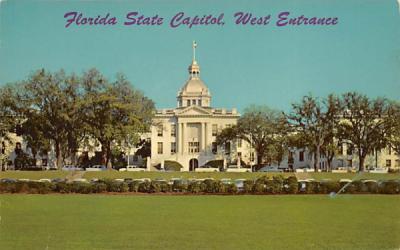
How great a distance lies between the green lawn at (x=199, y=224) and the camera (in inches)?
461

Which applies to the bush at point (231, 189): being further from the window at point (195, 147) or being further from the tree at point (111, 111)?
the window at point (195, 147)

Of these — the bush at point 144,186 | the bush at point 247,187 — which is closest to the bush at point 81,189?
the bush at point 144,186

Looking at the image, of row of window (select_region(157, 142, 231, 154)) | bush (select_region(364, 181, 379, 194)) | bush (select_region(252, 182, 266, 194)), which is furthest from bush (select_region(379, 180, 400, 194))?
row of window (select_region(157, 142, 231, 154))

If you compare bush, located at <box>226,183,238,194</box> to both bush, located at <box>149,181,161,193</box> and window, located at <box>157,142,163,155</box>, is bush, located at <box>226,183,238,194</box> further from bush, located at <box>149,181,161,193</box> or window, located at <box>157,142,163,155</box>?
window, located at <box>157,142,163,155</box>

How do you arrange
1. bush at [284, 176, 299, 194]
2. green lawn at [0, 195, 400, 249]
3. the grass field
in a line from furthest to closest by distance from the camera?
the grass field → bush at [284, 176, 299, 194] → green lawn at [0, 195, 400, 249]

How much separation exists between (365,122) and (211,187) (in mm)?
23462

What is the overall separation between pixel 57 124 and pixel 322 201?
26.9 m

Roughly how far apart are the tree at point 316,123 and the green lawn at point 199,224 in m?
24.5

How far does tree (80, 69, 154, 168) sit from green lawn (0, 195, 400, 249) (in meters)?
23.9

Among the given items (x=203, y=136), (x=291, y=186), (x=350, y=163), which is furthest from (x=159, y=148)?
(x=291, y=186)

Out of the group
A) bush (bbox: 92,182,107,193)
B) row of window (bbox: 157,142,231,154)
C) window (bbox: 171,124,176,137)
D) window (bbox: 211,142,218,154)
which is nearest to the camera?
bush (bbox: 92,182,107,193)

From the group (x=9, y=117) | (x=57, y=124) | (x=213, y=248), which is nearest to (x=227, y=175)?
(x=57, y=124)

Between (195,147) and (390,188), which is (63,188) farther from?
(195,147)

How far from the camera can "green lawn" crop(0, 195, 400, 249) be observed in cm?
1170
